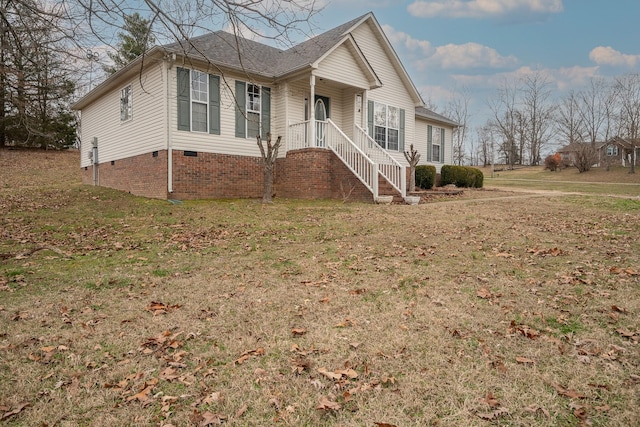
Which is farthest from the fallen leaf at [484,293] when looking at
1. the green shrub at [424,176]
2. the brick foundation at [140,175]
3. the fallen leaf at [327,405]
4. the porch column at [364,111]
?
the green shrub at [424,176]

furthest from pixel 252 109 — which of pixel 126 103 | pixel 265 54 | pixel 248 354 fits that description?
pixel 248 354

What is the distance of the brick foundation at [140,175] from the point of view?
1276 cm

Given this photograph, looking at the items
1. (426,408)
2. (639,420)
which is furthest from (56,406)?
(639,420)

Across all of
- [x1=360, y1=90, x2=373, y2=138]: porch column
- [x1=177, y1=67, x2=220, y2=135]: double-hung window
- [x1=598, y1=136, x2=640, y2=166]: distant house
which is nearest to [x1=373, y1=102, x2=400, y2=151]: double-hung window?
[x1=360, y1=90, x2=373, y2=138]: porch column

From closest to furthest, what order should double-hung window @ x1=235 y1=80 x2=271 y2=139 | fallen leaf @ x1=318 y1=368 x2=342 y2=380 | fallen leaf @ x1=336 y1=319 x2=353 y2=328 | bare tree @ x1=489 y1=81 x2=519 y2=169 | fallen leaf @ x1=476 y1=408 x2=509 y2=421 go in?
fallen leaf @ x1=476 y1=408 x2=509 y2=421 → fallen leaf @ x1=318 y1=368 x2=342 y2=380 → fallen leaf @ x1=336 y1=319 x2=353 y2=328 → double-hung window @ x1=235 y1=80 x2=271 y2=139 → bare tree @ x1=489 y1=81 x2=519 y2=169

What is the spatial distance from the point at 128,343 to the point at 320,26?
475cm

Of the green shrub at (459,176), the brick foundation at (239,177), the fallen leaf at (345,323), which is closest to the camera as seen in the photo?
the fallen leaf at (345,323)

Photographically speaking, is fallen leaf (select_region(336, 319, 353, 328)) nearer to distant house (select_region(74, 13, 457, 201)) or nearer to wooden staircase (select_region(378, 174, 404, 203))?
distant house (select_region(74, 13, 457, 201))

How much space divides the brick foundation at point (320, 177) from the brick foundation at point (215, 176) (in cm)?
144

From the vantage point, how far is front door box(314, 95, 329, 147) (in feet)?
47.7

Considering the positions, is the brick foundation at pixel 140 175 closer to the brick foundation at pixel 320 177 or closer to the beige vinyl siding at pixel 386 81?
the brick foundation at pixel 320 177

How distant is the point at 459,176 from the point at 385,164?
8.26 meters

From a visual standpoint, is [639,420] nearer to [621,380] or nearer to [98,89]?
[621,380]

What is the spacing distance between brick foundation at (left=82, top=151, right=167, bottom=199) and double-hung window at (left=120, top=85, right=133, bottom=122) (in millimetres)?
1705
